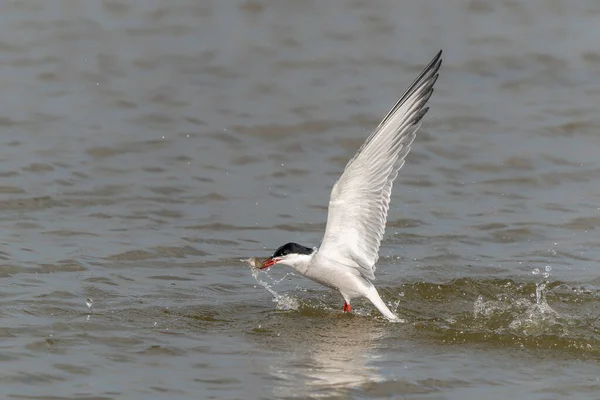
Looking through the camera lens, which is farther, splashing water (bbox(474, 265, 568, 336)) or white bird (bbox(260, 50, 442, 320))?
white bird (bbox(260, 50, 442, 320))

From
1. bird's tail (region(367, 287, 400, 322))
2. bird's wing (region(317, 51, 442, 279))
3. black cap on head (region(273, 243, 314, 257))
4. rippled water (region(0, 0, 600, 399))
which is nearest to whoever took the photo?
rippled water (region(0, 0, 600, 399))

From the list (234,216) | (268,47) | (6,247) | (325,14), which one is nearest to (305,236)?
(234,216)

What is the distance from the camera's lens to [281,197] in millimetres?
10180

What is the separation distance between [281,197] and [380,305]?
110 inches

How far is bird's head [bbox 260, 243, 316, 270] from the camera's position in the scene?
7387mm

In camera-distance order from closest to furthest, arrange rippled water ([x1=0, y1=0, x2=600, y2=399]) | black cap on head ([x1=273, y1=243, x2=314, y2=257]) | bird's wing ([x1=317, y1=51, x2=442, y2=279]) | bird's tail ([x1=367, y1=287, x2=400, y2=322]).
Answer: rippled water ([x1=0, y1=0, x2=600, y2=399])
bird's wing ([x1=317, y1=51, x2=442, y2=279])
black cap on head ([x1=273, y1=243, x2=314, y2=257])
bird's tail ([x1=367, y1=287, x2=400, y2=322])

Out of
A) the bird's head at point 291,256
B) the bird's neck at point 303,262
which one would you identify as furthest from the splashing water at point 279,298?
the bird's neck at point 303,262

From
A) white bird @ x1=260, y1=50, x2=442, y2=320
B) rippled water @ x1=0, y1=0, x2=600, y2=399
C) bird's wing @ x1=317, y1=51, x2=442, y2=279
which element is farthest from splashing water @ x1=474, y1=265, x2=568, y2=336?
bird's wing @ x1=317, y1=51, x2=442, y2=279

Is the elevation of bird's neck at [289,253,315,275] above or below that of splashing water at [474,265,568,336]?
above

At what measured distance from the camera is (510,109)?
1236cm

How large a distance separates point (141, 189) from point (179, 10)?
16.1 feet

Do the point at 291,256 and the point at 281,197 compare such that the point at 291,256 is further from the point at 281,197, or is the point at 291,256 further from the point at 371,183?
the point at 281,197

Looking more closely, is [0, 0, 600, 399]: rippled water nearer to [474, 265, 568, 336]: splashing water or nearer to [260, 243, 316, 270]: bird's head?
[474, 265, 568, 336]: splashing water

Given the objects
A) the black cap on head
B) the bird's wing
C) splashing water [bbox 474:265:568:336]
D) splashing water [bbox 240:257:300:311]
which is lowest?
splashing water [bbox 240:257:300:311]
